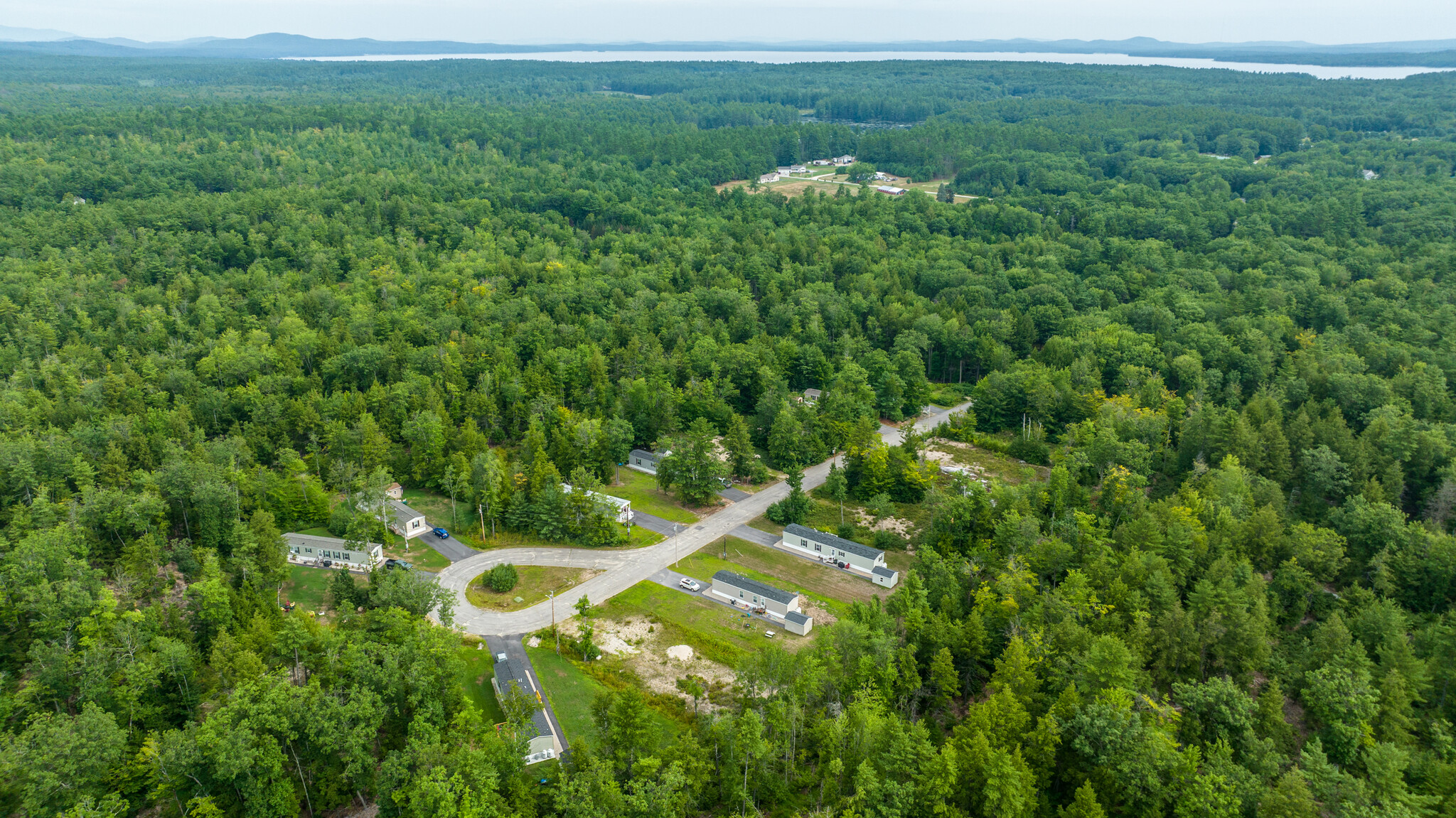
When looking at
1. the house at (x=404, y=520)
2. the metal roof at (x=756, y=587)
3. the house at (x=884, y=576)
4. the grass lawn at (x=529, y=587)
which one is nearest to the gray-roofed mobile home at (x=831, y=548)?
the house at (x=884, y=576)

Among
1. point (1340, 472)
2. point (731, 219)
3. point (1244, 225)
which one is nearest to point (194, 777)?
point (1340, 472)

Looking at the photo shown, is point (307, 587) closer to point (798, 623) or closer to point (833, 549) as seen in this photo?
point (798, 623)

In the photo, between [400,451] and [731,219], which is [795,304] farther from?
[400,451]

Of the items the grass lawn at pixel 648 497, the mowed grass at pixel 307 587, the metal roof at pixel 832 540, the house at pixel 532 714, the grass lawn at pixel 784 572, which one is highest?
the house at pixel 532 714

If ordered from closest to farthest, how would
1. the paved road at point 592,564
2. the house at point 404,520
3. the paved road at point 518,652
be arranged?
the paved road at point 518,652 → the paved road at point 592,564 → the house at point 404,520

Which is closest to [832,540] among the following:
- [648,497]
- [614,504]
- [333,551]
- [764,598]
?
[764,598]

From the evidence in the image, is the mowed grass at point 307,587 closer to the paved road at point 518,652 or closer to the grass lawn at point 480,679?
the grass lawn at point 480,679

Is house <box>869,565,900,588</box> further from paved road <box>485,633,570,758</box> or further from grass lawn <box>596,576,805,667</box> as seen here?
paved road <box>485,633,570,758</box>
